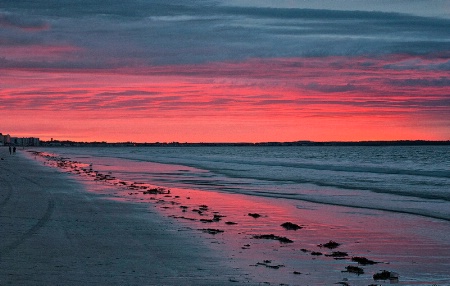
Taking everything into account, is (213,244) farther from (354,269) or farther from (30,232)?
(30,232)

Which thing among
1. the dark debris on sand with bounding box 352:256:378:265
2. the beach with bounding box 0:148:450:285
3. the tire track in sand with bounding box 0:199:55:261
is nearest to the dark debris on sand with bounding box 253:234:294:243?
the beach with bounding box 0:148:450:285

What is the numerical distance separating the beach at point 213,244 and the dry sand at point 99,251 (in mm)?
19

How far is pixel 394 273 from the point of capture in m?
9.93

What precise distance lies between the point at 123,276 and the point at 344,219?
10055 millimetres

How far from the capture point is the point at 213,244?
41.0 feet

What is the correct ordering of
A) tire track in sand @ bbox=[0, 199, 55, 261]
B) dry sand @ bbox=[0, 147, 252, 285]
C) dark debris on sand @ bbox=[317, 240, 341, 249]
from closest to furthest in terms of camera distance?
dry sand @ bbox=[0, 147, 252, 285], tire track in sand @ bbox=[0, 199, 55, 261], dark debris on sand @ bbox=[317, 240, 341, 249]

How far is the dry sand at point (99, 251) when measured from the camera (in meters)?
8.95

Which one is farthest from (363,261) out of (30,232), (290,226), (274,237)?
(30,232)

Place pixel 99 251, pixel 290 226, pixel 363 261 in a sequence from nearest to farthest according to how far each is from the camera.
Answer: pixel 363 261, pixel 99 251, pixel 290 226

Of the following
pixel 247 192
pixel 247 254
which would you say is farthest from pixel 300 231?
pixel 247 192

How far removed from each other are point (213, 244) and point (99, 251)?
8.55 feet

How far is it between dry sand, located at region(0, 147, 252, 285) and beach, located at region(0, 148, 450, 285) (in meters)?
0.02

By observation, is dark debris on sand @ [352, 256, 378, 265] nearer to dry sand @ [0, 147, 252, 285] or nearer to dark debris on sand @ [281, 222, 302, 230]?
dry sand @ [0, 147, 252, 285]

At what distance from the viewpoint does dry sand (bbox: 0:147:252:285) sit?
29.4 feet
